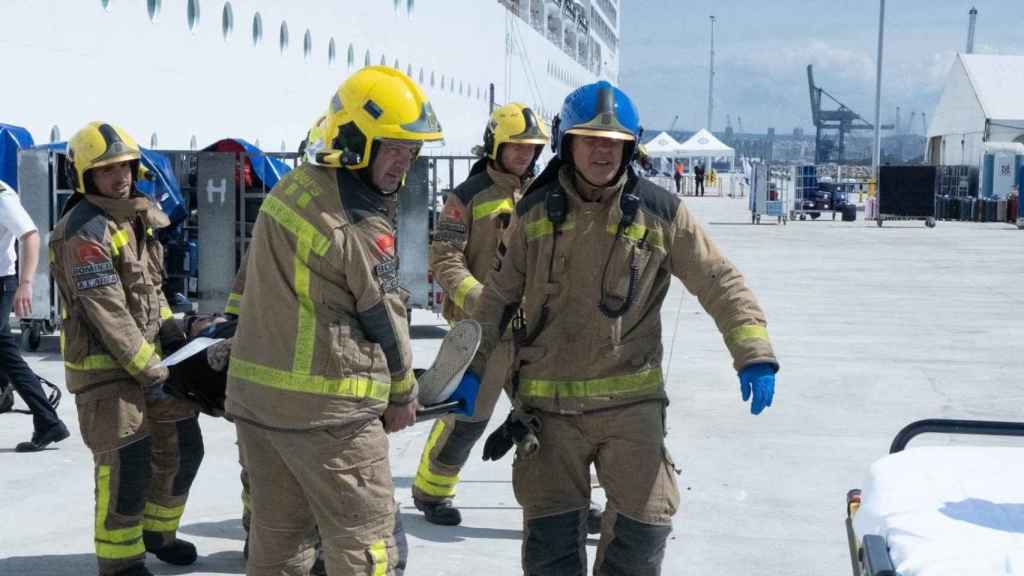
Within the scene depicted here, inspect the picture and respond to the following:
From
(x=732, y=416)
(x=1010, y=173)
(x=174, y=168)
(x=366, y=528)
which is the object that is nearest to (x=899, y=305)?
(x=732, y=416)

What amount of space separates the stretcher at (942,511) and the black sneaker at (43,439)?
5.34m

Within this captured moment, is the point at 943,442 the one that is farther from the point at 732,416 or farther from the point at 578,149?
the point at 578,149

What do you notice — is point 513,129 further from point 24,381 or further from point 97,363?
point 24,381

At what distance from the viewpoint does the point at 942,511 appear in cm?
276

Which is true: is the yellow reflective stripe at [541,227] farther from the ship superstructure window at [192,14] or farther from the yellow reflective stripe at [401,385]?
the ship superstructure window at [192,14]

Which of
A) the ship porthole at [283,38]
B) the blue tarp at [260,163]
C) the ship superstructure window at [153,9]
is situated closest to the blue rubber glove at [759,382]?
the blue tarp at [260,163]

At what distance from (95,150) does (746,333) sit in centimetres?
267

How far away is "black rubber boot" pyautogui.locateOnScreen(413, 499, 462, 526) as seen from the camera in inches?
228

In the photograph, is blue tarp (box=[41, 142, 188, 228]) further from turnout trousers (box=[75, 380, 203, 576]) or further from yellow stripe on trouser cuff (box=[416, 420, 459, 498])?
turnout trousers (box=[75, 380, 203, 576])

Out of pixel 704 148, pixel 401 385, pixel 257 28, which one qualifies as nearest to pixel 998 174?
pixel 704 148

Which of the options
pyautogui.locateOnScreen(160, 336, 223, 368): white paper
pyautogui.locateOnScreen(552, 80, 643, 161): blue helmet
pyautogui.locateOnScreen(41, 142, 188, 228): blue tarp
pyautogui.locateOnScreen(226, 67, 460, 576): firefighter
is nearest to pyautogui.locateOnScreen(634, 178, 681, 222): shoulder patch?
pyautogui.locateOnScreen(552, 80, 643, 161): blue helmet

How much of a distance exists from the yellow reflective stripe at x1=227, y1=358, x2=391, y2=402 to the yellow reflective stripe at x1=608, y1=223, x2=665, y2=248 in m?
0.89

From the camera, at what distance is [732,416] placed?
844 centimetres

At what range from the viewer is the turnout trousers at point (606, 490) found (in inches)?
152
